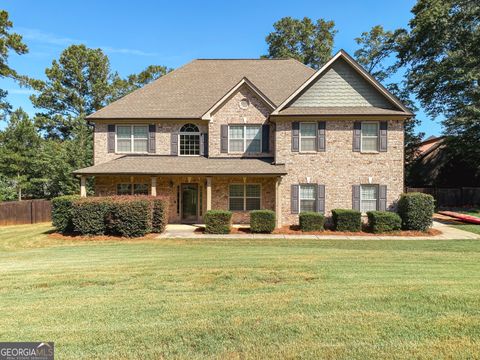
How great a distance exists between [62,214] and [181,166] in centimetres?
623

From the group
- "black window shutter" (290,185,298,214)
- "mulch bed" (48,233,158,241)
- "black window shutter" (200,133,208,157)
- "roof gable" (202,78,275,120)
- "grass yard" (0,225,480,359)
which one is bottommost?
"mulch bed" (48,233,158,241)

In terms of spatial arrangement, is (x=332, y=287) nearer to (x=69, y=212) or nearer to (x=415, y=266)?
(x=415, y=266)

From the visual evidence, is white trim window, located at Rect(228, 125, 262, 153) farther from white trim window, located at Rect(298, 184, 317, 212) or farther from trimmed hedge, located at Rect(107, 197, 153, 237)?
trimmed hedge, located at Rect(107, 197, 153, 237)

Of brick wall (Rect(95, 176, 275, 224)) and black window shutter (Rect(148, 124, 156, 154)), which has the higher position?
black window shutter (Rect(148, 124, 156, 154))

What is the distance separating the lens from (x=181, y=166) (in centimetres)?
1644

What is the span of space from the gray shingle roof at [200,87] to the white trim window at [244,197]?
5.10 metres

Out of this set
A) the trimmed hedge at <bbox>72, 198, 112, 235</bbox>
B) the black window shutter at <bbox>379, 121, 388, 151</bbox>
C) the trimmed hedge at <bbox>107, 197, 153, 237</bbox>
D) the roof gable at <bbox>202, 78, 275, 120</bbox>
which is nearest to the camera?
the trimmed hedge at <bbox>107, 197, 153, 237</bbox>

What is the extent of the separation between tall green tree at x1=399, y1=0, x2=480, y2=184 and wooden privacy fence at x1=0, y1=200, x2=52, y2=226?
3070 centimetres

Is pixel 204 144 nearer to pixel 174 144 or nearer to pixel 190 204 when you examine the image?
pixel 174 144

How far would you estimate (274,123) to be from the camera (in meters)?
17.0

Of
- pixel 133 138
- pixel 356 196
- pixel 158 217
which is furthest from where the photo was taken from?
pixel 133 138

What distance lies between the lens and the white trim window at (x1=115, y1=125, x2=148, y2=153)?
18.2 metres

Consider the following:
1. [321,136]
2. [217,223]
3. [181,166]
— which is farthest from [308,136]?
[181,166]

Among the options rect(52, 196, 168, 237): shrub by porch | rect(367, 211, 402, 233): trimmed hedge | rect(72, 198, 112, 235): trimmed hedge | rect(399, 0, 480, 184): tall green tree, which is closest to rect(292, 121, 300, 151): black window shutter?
rect(367, 211, 402, 233): trimmed hedge
